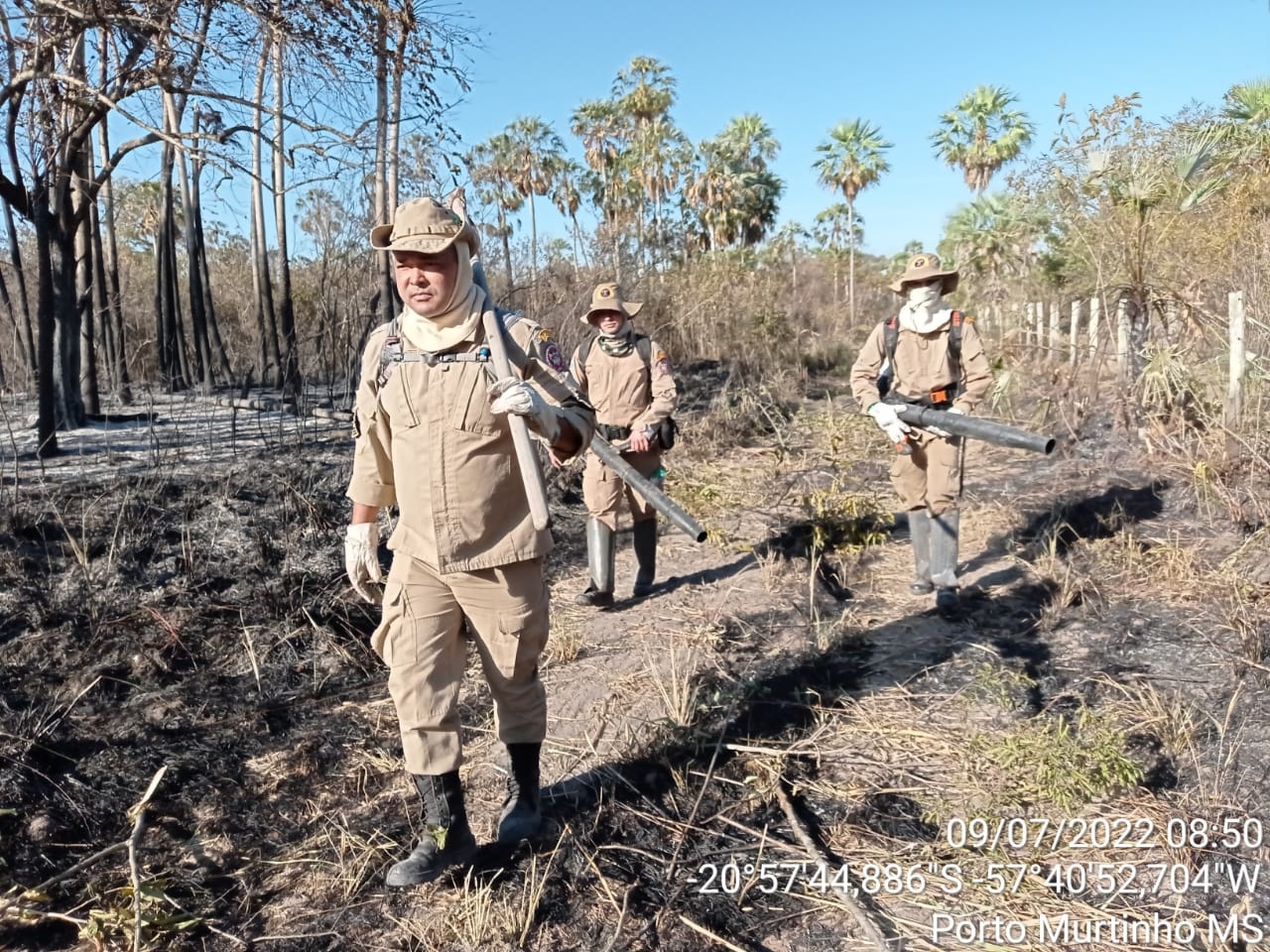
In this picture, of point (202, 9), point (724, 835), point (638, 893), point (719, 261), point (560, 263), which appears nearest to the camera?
point (638, 893)

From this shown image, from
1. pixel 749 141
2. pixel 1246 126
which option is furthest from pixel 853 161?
pixel 1246 126

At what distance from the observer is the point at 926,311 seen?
4723 mm

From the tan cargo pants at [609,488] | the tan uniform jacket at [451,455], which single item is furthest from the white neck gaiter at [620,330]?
the tan uniform jacket at [451,455]

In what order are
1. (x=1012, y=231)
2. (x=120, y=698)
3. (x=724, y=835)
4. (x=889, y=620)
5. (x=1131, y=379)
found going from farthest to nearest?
1. (x=1012, y=231)
2. (x=1131, y=379)
3. (x=889, y=620)
4. (x=120, y=698)
5. (x=724, y=835)

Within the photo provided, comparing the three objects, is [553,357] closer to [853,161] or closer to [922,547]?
[922,547]

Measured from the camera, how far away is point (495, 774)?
318 cm

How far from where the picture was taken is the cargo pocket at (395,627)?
A: 8.20 feet

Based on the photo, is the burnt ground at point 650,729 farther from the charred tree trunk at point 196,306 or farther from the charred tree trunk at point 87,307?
the charred tree trunk at point 196,306

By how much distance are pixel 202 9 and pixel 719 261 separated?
33.5 ft

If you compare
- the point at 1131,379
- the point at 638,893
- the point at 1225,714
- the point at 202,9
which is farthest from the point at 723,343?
the point at 638,893

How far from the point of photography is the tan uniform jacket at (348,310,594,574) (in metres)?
2.42

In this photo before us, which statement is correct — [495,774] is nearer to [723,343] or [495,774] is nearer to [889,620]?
[889,620]

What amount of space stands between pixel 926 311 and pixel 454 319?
3144mm

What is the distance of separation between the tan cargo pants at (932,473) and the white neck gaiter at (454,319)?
9.83 ft
